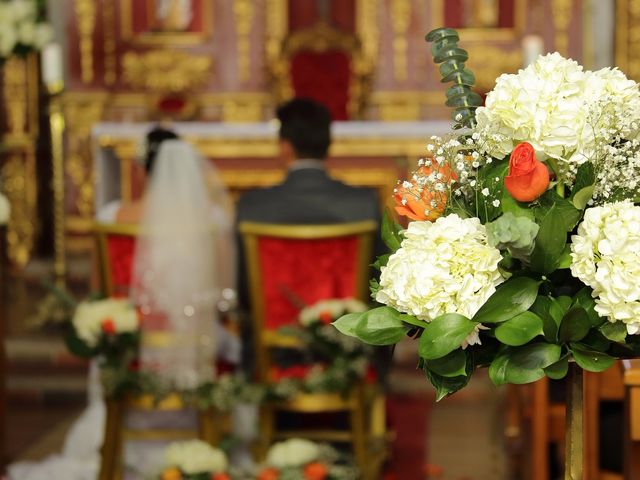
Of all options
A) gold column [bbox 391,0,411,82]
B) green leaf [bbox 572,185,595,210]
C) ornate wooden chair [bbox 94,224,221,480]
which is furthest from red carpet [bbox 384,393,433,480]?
gold column [bbox 391,0,411,82]

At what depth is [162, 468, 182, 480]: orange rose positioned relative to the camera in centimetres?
404

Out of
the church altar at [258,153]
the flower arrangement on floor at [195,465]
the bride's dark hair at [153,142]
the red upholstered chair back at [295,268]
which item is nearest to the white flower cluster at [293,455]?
the flower arrangement on floor at [195,465]

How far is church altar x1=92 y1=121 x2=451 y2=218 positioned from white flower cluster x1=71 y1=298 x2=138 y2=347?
3311 mm

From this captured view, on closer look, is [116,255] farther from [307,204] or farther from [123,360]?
[307,204]

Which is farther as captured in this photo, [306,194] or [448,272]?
[306,194]

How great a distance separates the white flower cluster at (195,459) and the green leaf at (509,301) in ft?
7.31

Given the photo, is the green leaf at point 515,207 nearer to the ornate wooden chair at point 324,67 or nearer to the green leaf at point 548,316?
the green leaf at point 548,316

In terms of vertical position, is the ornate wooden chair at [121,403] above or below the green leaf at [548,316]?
below

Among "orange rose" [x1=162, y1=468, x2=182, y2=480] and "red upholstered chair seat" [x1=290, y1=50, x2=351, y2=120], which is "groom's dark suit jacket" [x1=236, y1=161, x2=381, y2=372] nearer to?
"orange rose" [x1=162, y1=468, x2=182, y2=480]

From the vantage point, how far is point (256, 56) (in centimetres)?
1047

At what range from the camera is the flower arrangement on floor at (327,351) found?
4582mm

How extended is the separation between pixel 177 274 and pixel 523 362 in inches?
114

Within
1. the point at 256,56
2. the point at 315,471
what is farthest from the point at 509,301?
the point at 256,56

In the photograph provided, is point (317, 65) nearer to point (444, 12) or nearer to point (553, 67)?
point (444, 12)
